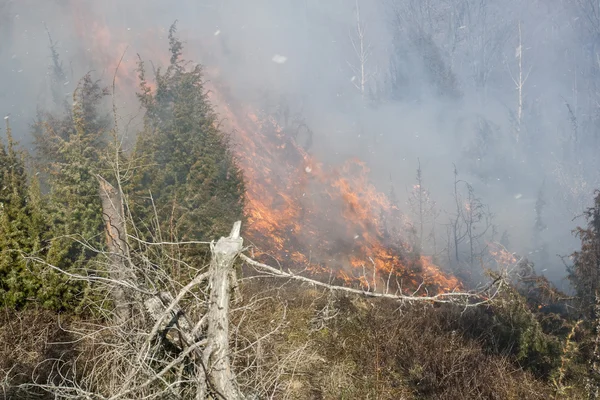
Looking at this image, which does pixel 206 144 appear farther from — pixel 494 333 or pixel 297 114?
pixel 297 114

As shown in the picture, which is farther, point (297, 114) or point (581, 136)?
point (581, 136)

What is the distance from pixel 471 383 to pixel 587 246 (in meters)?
6.96

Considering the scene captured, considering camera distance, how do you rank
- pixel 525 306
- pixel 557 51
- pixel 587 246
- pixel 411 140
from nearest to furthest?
pixel 525 306 < pixel 587 246 < pixel 411 140 < pixel 557 51

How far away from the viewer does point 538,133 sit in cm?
6050

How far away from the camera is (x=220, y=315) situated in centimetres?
328

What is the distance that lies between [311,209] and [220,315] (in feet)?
97.7

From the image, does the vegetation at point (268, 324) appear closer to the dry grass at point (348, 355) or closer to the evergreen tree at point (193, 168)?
the dry grass at point (348, 355)

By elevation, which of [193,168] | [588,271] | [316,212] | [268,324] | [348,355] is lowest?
[348,355]

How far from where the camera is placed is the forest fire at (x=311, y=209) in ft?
86.0

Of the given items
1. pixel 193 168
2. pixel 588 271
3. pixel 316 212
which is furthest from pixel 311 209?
pixel 588 271

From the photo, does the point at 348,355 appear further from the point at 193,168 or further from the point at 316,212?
the point at 316,212

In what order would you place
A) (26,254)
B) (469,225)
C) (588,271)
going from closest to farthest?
(26,254) → (588,271) → (469,225)

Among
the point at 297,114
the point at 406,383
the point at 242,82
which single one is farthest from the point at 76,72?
the point at 406,383

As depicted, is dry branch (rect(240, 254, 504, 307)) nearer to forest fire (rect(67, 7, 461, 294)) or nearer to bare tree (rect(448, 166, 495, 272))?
forest fire (rect(67, 7, 461, 294))
